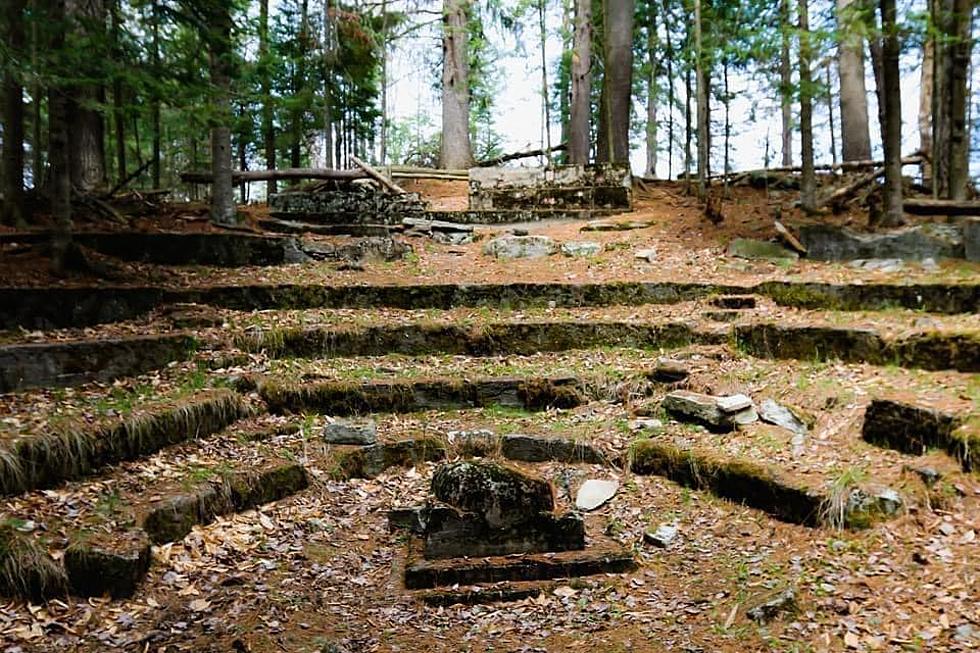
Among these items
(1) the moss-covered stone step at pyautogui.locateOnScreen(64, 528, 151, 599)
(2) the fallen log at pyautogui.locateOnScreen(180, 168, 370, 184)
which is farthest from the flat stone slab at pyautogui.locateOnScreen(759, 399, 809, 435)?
(2) the fallen log at pyautogui.locateOnScreen(180, 168, 370, 184)

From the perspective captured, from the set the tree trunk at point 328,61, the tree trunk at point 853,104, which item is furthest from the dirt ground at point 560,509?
the tree trunk at point 328,61

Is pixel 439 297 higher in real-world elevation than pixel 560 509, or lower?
higher

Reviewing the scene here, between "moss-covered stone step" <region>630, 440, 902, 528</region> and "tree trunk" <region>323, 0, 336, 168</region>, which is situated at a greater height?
"tree trunk" <region>323, 0, 336, 168</region>

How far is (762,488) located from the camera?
460 cm

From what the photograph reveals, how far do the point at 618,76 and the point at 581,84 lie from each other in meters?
0.97

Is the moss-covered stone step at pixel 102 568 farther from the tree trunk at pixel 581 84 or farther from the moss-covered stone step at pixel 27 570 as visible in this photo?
the tree trunk at pixel 581 84

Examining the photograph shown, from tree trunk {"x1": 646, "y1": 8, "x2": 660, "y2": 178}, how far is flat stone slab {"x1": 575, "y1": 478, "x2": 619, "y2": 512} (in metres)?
14.5

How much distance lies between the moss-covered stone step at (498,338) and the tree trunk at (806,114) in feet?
13.3

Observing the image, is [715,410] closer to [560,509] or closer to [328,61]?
[560,509]

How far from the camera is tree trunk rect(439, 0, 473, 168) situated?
16.1 m

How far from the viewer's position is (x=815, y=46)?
8.39m

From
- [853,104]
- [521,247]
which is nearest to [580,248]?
[521,247]

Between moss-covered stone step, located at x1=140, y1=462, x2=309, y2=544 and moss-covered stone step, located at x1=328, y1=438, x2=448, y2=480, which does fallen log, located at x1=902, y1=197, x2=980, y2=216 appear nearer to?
moss-covered stone step, located at x1=328, y1=438, x2=448, y2=480

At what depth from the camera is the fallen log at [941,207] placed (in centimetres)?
888
